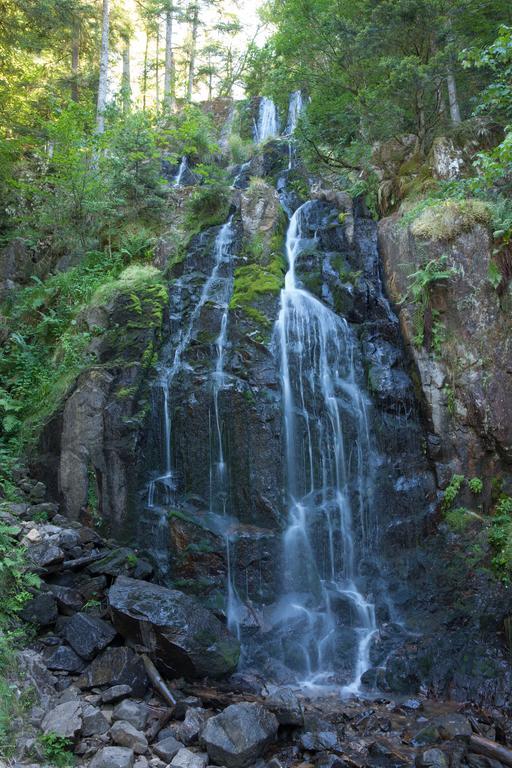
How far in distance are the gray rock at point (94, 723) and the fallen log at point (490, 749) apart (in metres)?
4.00

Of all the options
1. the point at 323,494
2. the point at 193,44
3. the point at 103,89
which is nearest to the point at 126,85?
the point at 103,89

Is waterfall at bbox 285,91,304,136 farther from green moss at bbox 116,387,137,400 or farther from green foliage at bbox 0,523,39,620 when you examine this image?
green foliage at bbox 0,523,39,620

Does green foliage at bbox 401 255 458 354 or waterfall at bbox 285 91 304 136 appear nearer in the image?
green foliage at bbox 401 255 458 354

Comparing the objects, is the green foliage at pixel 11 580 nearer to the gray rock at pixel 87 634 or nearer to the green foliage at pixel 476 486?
the gray rock at pixel 87 634

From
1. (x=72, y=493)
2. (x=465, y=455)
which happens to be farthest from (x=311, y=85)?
(x=72, y=493)

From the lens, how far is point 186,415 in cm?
947

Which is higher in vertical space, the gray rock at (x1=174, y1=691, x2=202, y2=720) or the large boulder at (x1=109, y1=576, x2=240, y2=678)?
the large boulder at (x1=109, y1=576, x2=240, y2=678)

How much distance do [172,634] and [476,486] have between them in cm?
565

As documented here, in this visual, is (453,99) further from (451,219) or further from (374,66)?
(451,219)

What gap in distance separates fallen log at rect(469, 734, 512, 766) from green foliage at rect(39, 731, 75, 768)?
4247mm

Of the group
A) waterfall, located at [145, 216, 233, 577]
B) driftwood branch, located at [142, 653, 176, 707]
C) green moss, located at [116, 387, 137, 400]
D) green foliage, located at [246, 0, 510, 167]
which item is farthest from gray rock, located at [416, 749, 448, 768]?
green foliage, located at [246, 0, 510, 167]

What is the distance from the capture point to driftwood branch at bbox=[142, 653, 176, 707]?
6.30m

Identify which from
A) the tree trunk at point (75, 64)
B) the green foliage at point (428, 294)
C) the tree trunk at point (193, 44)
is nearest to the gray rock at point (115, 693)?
the green foliage at point (428, 294)

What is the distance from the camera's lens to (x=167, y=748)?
18.0 ft
